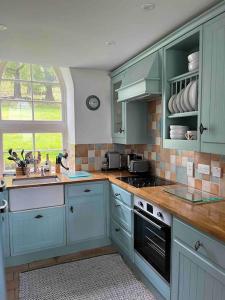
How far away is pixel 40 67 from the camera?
3.14 m

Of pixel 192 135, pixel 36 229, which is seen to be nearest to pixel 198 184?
pixel 192 135

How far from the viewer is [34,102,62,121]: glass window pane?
313 centimetres

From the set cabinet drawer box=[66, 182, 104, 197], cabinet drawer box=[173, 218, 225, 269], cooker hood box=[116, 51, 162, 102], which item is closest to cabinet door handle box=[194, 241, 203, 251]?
cabinet drawer box=[173, 218, 225, 269]

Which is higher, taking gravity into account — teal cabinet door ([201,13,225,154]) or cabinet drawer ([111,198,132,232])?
teal cabinet door ([201,13,225,154])

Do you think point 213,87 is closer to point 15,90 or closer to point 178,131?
point 178,131

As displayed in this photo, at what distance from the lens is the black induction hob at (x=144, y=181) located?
2.34 m

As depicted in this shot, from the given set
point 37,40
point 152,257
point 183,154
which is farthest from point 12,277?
point 37,40

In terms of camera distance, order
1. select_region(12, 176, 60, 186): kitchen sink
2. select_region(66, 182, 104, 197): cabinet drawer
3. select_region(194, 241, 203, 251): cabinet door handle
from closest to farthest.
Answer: select_region(194, 241, 203, 251): cabinet door handle → select_region(66, 182, 104, 197): cabinet drawer → select_region(12, 176, 60, 186): kitchen sink

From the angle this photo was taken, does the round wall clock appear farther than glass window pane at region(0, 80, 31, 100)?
Yes

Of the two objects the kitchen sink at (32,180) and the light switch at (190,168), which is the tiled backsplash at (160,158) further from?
the kitchen sink at (32,180)

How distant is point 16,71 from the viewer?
9.92 ft

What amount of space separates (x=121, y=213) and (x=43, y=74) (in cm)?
208

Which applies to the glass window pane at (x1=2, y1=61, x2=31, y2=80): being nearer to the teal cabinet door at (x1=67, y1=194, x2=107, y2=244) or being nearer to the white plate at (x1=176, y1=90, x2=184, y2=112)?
the teal cabinet door at (x1=67, y1=194, x2=107, y2=244)

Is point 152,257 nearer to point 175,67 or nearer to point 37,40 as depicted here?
point 175,67
